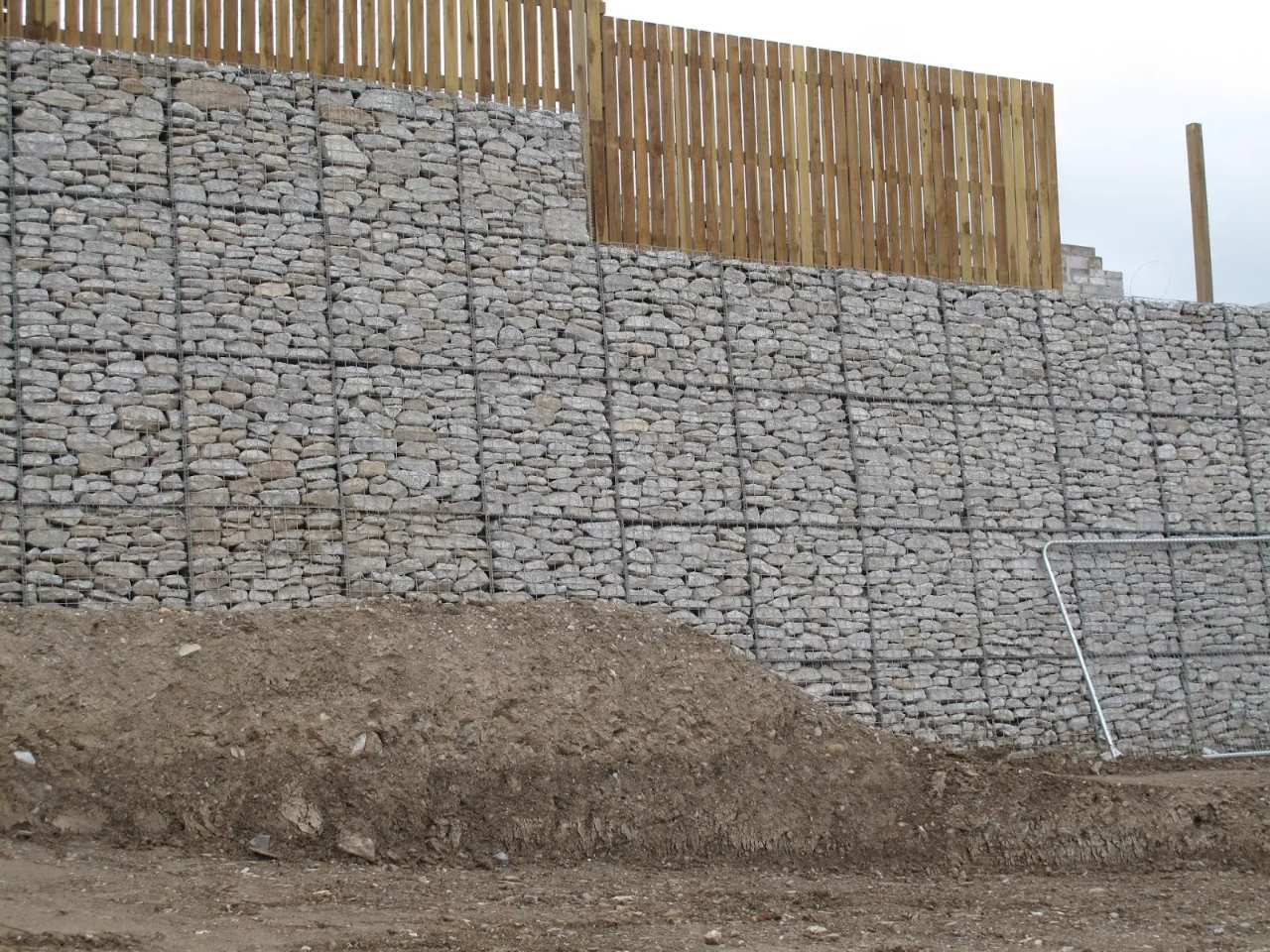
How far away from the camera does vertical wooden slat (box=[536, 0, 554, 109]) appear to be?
13.3 metres

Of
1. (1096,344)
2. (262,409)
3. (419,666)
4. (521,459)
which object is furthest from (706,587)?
(1096,344)

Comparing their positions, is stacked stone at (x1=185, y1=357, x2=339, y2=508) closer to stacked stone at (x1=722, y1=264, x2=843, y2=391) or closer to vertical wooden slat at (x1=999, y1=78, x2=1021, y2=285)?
stacked stone at (x1=722, y1=264, x2=843, y2=391)

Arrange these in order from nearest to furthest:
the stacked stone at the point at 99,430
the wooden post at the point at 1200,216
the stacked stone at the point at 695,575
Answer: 1. the stacked stone at the point at 99,430
2. the stacked stone at the point at 695,575
3. the wooden post at the point at 1200,216

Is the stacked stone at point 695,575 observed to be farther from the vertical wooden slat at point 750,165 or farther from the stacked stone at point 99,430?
the stacked stone at point 99,430

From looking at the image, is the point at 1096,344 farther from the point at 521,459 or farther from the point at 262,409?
the point at 262,409

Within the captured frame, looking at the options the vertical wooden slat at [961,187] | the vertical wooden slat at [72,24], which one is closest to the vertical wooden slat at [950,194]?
the vertical wooden slat at [961,187]

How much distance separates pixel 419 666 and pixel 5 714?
294 cm

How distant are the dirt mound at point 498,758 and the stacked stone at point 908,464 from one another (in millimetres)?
2152

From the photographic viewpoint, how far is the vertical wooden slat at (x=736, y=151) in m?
13.8

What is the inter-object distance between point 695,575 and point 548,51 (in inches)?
197

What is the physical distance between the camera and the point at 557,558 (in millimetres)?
12273

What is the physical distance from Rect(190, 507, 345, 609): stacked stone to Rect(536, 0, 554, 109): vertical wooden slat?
441 cm

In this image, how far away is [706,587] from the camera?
41.6 ft

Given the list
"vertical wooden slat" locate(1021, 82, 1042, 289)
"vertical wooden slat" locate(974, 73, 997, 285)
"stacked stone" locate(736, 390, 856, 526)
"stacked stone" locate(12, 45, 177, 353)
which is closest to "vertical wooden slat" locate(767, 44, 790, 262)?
"stacked stone" locate(736, 390, 856, 526)
